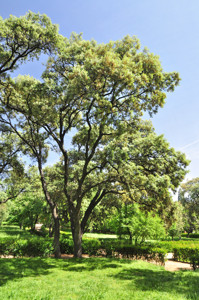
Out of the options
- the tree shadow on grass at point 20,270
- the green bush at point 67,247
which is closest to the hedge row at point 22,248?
the green bush at point 67,247

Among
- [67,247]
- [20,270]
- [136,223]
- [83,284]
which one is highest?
[136,223]

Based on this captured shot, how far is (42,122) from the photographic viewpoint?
13.0 metres

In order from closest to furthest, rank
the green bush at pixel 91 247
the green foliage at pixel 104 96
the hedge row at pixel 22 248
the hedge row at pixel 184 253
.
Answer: the green foliage at pixel 104 96 < the hedge row at pixel 22 248 < the hedge row at pixel 184 253 < the green bush at pixel 91 247

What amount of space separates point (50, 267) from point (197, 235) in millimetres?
53986

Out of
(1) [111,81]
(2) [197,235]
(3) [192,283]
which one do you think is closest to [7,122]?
(1) [111,81]

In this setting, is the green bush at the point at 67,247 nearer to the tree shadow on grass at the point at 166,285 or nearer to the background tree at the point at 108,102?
the background tree at the point at 108,102

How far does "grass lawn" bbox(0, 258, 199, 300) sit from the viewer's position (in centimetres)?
619

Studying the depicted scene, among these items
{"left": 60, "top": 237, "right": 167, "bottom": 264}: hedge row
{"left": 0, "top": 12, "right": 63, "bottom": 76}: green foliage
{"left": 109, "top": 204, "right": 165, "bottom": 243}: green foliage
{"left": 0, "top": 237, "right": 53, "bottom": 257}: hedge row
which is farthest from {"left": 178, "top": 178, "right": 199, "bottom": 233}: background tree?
{"left": 0, "top": 12, "right": 63, "bottom": 76}: green foliage

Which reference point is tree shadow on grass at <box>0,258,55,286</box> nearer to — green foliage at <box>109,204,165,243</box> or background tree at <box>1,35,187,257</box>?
background tree at <box>1,35,187,257</box>

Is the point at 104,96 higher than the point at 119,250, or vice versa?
the point at 104,96

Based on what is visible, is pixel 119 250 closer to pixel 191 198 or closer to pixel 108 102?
pixel 108 102

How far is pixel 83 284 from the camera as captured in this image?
7473 mm

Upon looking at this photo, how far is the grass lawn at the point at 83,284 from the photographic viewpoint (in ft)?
20.3

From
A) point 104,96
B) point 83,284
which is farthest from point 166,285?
point 104,96
